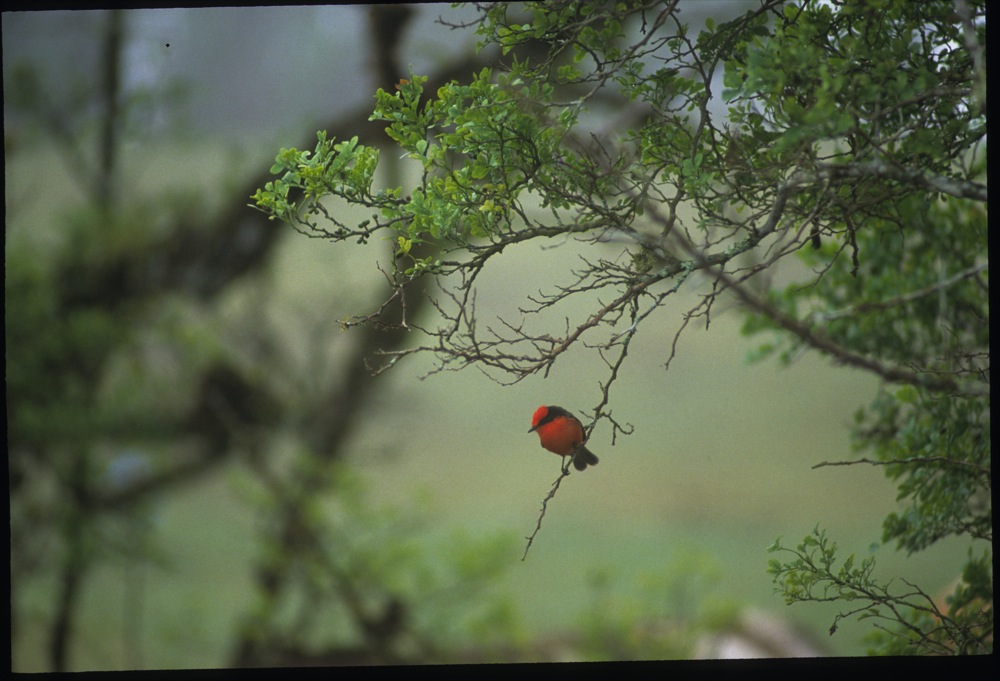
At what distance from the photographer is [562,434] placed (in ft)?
6.19

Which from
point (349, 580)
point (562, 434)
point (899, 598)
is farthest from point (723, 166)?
point (349, 580)

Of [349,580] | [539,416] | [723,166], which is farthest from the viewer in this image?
[349,580]

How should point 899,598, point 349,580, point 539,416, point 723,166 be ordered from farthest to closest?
point 349,580, point 539,416, point 899,598, point 723,166

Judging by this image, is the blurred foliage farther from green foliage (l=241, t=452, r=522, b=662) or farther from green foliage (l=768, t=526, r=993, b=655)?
green foliage (l=241, t=452, r=522, b=662)

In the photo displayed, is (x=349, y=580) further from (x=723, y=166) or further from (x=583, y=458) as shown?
(x=723, y=166)

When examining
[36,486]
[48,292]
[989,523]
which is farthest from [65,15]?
[989,523]

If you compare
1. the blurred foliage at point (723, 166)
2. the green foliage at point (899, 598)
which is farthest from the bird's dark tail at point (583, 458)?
the green foliage at point (899, 598)

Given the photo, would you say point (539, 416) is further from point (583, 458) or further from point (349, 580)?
point (349, 580)

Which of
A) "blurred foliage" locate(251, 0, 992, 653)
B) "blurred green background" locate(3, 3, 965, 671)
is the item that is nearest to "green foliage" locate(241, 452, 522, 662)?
"blurred green background" locate(3, 3, 965, 671)

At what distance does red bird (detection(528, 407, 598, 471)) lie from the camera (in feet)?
6.11

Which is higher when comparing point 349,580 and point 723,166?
point 723,166

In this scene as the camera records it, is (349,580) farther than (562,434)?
Yes

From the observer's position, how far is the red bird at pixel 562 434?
6.11ft

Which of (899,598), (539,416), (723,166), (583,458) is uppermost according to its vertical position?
(723,166)
